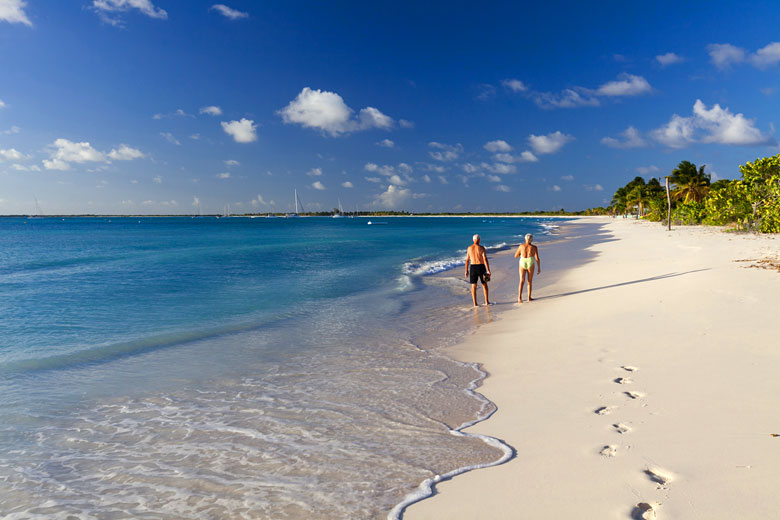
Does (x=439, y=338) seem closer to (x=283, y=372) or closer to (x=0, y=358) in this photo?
(x=283, y=372)

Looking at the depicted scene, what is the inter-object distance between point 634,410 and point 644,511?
2.02 metres

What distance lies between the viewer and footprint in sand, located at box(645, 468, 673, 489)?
3429 mm

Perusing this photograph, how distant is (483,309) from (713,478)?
921 cm

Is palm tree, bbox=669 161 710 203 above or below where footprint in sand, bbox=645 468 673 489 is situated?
above

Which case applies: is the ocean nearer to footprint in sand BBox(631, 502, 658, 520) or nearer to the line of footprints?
the line of footprints

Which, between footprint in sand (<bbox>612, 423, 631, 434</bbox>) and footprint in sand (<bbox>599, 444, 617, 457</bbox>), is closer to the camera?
footprint in sand (<bbox>599, 444, 617, 457</bbox>)

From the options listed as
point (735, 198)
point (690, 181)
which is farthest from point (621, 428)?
point (690, 181)

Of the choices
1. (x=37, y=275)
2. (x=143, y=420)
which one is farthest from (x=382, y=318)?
(x=37, y=275)

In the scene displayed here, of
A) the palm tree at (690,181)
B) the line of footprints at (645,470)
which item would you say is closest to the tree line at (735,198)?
the palm tree at (690,181)

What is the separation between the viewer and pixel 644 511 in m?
3.13

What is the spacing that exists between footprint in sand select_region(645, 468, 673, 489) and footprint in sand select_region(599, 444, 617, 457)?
0.35 metres

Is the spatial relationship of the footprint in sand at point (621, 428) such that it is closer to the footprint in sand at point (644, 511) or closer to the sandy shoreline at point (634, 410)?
the sandy shoreline at point (634, 410)

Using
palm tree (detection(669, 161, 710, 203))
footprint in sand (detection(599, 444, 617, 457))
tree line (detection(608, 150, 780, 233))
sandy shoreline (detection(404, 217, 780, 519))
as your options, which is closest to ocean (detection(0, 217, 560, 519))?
sandy shoreline (detection(404, 217, 780, 519))

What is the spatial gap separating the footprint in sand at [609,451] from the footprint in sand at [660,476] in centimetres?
35
